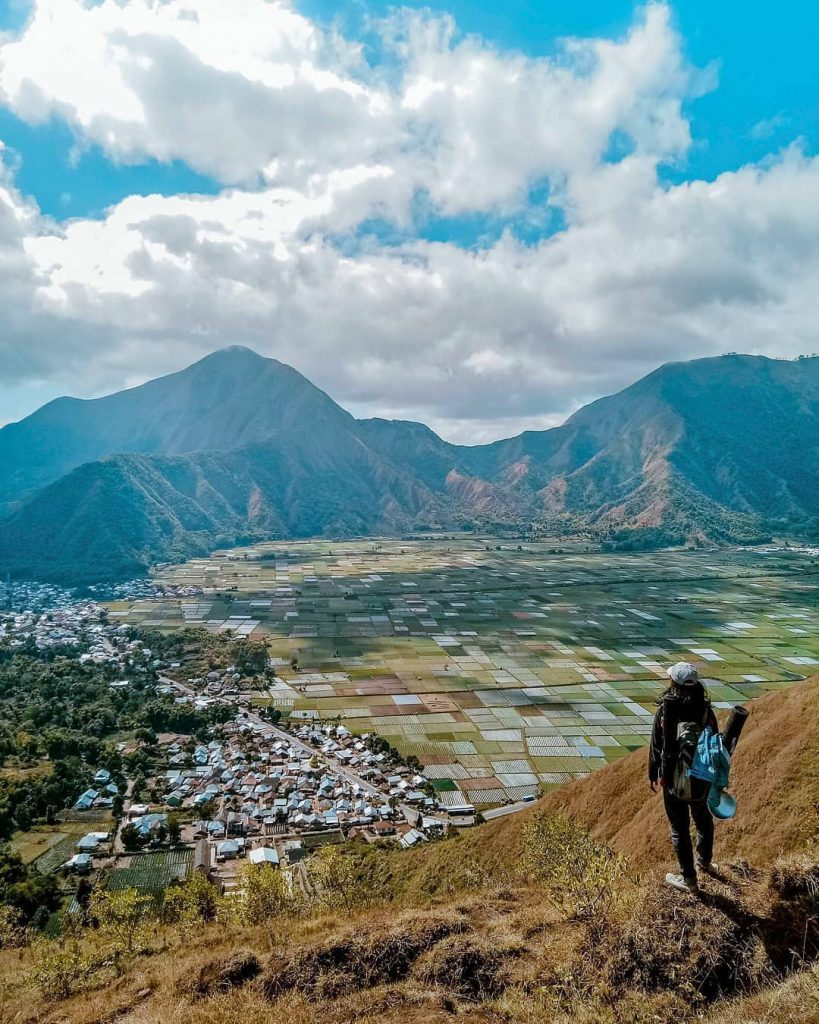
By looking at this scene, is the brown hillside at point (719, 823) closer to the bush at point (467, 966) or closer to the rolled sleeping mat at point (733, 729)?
the bush at point (467, 966)

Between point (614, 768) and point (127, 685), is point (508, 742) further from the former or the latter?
point (127, 685)

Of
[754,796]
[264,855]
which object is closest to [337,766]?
[264,855]

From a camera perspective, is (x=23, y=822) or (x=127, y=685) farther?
(x=127, y=685)

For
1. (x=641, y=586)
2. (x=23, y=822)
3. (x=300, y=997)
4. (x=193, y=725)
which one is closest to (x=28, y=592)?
(x=193, y=725)

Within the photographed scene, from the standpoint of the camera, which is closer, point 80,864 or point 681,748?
point 681,748

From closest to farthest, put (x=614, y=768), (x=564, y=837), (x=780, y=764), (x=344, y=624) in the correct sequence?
(x=780, y=764) → (x=564, y=837) → (x=614, y=768) → (x=344, y=624)

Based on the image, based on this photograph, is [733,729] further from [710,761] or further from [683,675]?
[683,675]
